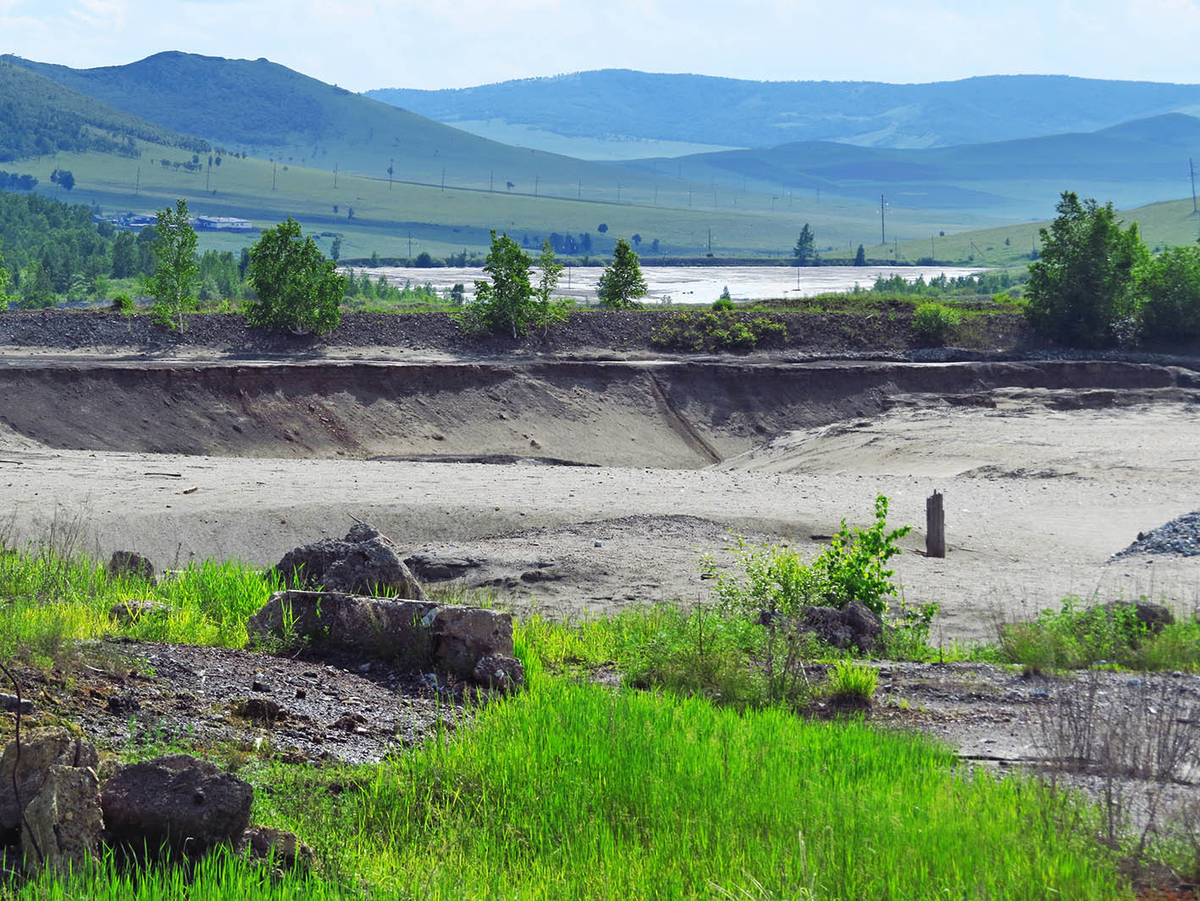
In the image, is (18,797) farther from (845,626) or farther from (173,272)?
(173,272)

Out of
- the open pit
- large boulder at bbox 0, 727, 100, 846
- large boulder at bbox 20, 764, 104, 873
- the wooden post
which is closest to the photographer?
large boulder at bbox 20, 764, 104, 873

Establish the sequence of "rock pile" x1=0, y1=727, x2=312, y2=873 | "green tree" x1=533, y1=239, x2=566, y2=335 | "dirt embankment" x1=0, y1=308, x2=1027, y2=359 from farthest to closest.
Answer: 1. "green tree" x1=533, y1=239, x2=566, y2=335
2. "dirt embankment" x1=0, y1=308, x2=1027, y2=359
3. "rock pile" x1=0, y1=727, x2=312, y2=873

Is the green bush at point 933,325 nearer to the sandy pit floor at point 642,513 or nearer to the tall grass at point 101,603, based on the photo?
the sandy pit floor at point 642,513

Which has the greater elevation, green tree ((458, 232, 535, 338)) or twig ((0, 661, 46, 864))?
green tree ((458, 232, 535, 338))

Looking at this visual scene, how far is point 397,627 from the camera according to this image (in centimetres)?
968

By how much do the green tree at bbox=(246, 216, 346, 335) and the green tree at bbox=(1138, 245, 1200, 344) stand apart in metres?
28.2

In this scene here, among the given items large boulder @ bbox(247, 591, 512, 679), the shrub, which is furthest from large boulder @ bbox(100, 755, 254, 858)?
the shrub

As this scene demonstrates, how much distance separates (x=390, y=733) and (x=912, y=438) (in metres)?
26.0

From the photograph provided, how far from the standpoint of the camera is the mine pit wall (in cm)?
3048

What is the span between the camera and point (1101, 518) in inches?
863

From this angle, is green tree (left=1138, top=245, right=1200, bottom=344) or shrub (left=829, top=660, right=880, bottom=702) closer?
shrub (left=829, top=660, right=880, bottom=702)

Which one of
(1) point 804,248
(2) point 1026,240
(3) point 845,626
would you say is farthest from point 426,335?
(2) point 1026,240

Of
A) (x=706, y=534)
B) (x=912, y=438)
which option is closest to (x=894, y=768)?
(x=706, y=534)

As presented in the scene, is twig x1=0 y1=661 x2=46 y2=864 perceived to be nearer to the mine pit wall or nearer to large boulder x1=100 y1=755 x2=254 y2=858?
large boulder x1=100 y1=755 x2=254 y2=858
